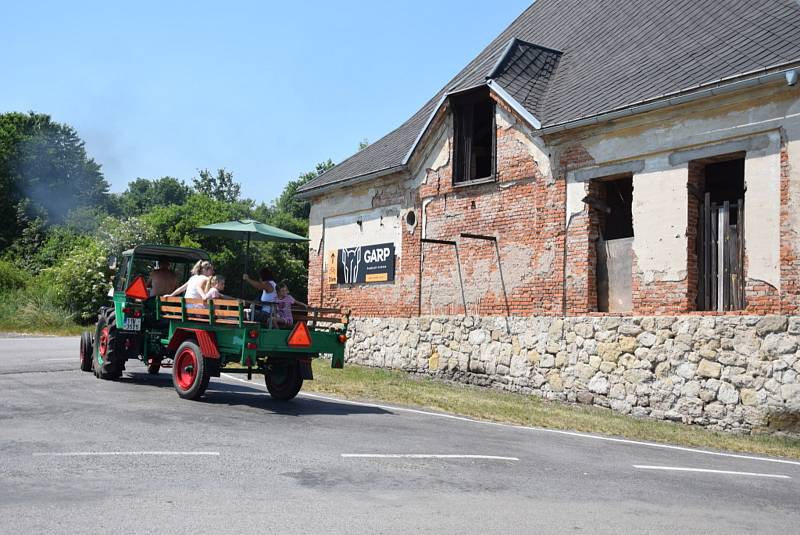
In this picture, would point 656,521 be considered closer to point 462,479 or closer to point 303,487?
point 462,479

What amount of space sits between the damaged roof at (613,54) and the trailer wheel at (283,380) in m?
7.25

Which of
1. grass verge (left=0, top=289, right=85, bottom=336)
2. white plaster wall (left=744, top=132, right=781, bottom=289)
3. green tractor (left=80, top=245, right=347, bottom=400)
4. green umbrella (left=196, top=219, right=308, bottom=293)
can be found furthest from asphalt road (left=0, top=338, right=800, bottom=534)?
grass verge (left=0, top=289, right=85, bottom=336)

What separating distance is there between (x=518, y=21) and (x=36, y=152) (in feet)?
146

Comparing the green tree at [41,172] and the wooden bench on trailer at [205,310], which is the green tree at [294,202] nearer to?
the green tree at [41,172]

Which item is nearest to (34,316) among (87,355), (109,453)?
(87,355)

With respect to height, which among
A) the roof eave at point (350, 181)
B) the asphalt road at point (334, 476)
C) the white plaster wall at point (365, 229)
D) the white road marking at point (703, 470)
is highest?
the roof eave at point (350, 181)

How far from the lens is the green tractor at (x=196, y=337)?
1177 cm

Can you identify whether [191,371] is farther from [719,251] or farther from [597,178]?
[719,251]

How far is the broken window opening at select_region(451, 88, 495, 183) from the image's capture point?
19000 mm

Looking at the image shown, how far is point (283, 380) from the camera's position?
13.0 metres

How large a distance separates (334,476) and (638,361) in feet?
29.5

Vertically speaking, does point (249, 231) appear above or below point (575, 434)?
above

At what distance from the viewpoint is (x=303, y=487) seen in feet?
22.1

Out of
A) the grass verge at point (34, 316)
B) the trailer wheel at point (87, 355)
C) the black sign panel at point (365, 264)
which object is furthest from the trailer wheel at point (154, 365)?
the grass verge at point (34, 316)
